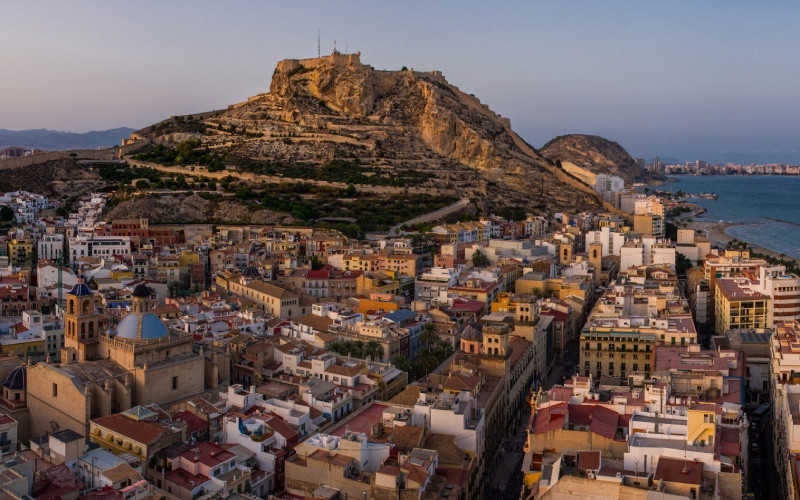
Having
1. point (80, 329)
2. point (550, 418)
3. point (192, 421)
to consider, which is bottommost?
point (192, 421)

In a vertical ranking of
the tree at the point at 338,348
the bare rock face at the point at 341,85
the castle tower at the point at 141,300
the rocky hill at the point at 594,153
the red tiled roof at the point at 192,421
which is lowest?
the red tiled roof at the point at 192,421

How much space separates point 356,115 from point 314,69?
6.55 metres

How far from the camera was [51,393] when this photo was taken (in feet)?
63.4

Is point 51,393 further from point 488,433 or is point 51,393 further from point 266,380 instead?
point 488,433

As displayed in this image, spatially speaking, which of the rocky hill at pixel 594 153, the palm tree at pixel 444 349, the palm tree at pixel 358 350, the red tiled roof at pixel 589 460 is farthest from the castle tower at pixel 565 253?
the rocky hill at pixel 594 153

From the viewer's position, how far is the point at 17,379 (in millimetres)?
20547

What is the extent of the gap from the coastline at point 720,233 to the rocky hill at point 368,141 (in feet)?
33.2

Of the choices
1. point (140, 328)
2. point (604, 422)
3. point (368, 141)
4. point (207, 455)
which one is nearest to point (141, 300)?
point (140, 328)

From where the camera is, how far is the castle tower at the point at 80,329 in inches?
830

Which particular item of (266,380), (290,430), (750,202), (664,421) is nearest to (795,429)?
(664,421)

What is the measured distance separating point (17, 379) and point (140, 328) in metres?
3.43

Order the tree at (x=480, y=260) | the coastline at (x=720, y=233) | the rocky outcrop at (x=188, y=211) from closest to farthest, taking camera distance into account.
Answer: the tree at (x=480, y=260) → the rocky outcrop at (x=188, y=211) → the coastline at (x=720, y=233)

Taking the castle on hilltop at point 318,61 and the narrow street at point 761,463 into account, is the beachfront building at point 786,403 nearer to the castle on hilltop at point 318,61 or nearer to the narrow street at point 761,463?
the narrow street at point 761,463

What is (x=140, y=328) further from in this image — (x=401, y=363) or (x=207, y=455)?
(x=401, y=363)
